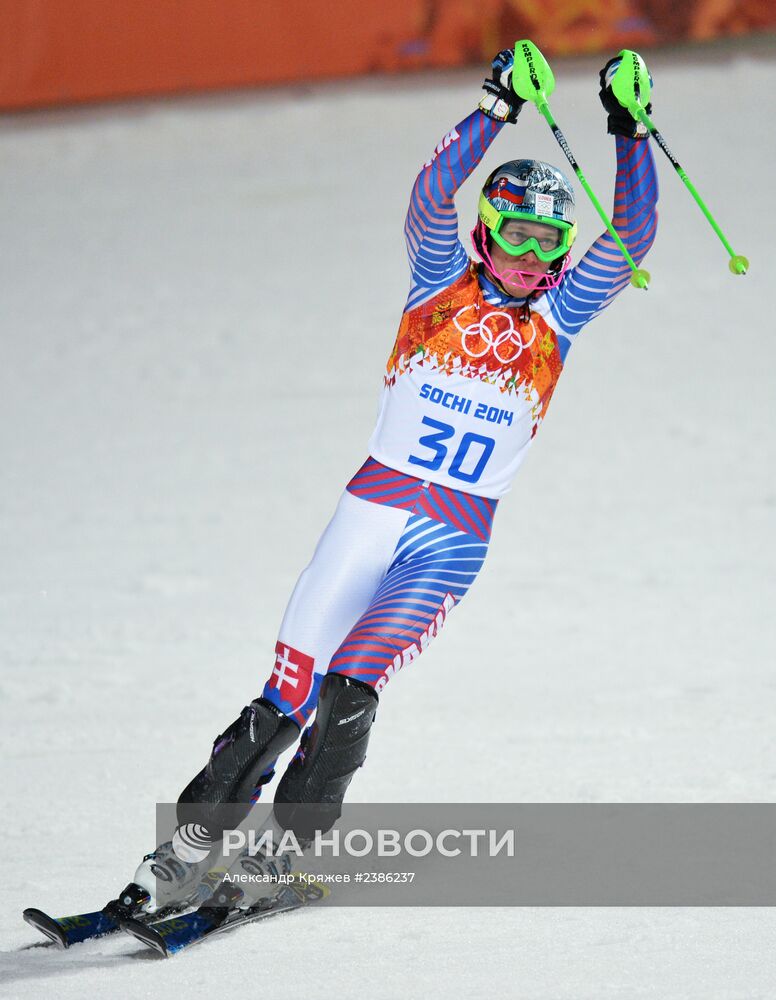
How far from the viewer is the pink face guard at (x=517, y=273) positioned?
4.02m

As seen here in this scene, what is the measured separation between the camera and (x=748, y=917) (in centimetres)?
391

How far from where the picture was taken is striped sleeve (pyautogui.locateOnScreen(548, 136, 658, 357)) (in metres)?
4.07

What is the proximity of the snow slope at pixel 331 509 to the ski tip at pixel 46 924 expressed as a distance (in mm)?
58

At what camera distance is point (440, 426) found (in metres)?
4.07

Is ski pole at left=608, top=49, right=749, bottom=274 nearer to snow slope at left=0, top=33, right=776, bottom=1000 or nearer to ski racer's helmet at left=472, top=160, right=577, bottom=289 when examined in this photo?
ski racer's helmet at left=472, top=160, right=577, bottom=289

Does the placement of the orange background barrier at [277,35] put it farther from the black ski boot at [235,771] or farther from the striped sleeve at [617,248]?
the black ski boot at [235,771]

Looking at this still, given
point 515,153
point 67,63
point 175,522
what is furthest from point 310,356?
point 67,63

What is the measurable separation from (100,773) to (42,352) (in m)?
4.85

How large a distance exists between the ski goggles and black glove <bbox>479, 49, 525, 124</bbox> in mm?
236

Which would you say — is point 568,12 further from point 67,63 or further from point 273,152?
point 67,63

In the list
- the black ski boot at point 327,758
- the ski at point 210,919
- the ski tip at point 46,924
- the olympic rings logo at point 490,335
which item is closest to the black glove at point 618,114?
the olympic rings logo at point 490,335

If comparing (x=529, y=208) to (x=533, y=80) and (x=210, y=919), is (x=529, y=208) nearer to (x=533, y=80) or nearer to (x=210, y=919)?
(x=533, y=80)

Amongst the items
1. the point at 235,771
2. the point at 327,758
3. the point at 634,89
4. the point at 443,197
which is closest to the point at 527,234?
the point at 443,197

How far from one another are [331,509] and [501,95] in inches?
152
